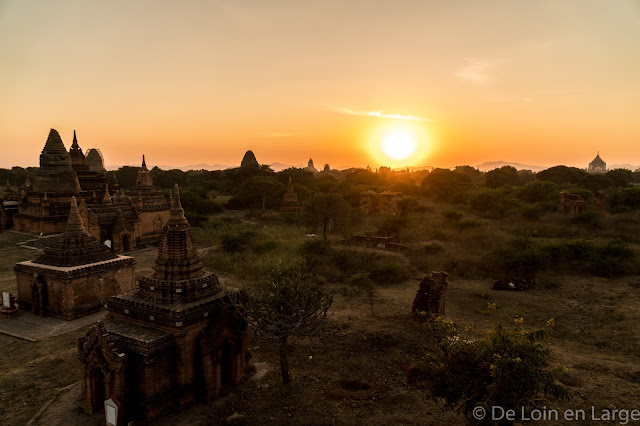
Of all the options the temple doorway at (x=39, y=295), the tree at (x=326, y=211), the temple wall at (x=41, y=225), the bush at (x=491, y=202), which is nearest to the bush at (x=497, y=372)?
the temple doorway at (x=39, y=295)

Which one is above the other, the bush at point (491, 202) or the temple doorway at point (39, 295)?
the bush at point (491, 202)

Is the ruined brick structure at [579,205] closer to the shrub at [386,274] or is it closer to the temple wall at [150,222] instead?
the shrub at [386,274]

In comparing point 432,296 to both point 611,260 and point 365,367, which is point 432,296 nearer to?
point 365,367

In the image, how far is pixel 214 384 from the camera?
1004 centimetres

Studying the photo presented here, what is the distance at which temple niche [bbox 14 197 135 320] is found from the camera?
1573 cm

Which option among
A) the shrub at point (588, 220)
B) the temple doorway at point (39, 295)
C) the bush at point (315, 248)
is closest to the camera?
the temple doorway at point (39, 295)

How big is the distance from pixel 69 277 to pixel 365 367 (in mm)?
12914

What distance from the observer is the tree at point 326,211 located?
1282 inches

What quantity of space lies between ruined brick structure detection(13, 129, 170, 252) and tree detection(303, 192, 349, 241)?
556 inches

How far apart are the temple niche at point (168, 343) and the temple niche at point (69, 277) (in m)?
6.54

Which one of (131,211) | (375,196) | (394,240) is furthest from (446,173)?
(131,211)

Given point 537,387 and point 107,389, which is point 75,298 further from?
point 537,387

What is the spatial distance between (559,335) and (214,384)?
13.4 m

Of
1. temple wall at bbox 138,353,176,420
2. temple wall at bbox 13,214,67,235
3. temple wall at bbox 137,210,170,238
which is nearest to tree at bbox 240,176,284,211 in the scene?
temple wall at bbox 137,210,170,238
